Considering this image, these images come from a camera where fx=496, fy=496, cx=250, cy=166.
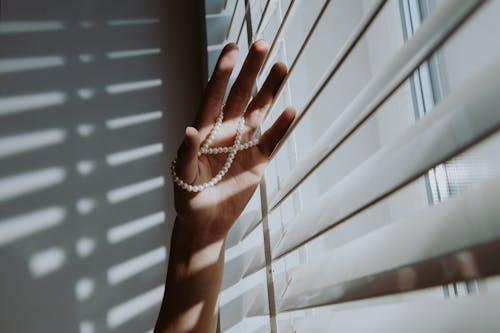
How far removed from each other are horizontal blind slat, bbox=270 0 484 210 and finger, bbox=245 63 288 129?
16cm

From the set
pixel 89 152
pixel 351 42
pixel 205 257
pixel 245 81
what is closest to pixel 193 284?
pixel 205 257

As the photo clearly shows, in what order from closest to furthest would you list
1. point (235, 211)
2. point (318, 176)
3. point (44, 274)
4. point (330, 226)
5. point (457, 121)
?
point (457, 121) → point (330, 226) → point (235, 211) → point (318, 176) → point (44, 274)

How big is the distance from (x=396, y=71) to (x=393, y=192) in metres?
0.09

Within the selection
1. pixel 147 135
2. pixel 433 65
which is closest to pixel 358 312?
pixel 433 65

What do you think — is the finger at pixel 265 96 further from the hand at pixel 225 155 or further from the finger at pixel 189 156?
the finger at pixel 189 156

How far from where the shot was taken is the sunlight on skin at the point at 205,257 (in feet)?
2.35

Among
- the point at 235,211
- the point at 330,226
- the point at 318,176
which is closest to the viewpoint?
the point at 330,226

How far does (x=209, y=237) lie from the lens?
72 centimetres

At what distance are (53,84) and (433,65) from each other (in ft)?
3.54

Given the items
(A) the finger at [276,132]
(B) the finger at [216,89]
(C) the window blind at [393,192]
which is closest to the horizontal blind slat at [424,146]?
(C) the window blind at [393,192]

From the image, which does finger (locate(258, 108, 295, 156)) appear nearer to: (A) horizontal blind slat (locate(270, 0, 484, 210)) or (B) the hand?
(B) the hand

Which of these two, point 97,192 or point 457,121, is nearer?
point 457,121

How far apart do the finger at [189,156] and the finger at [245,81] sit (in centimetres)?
12

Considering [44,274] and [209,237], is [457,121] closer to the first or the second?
[209,237]
